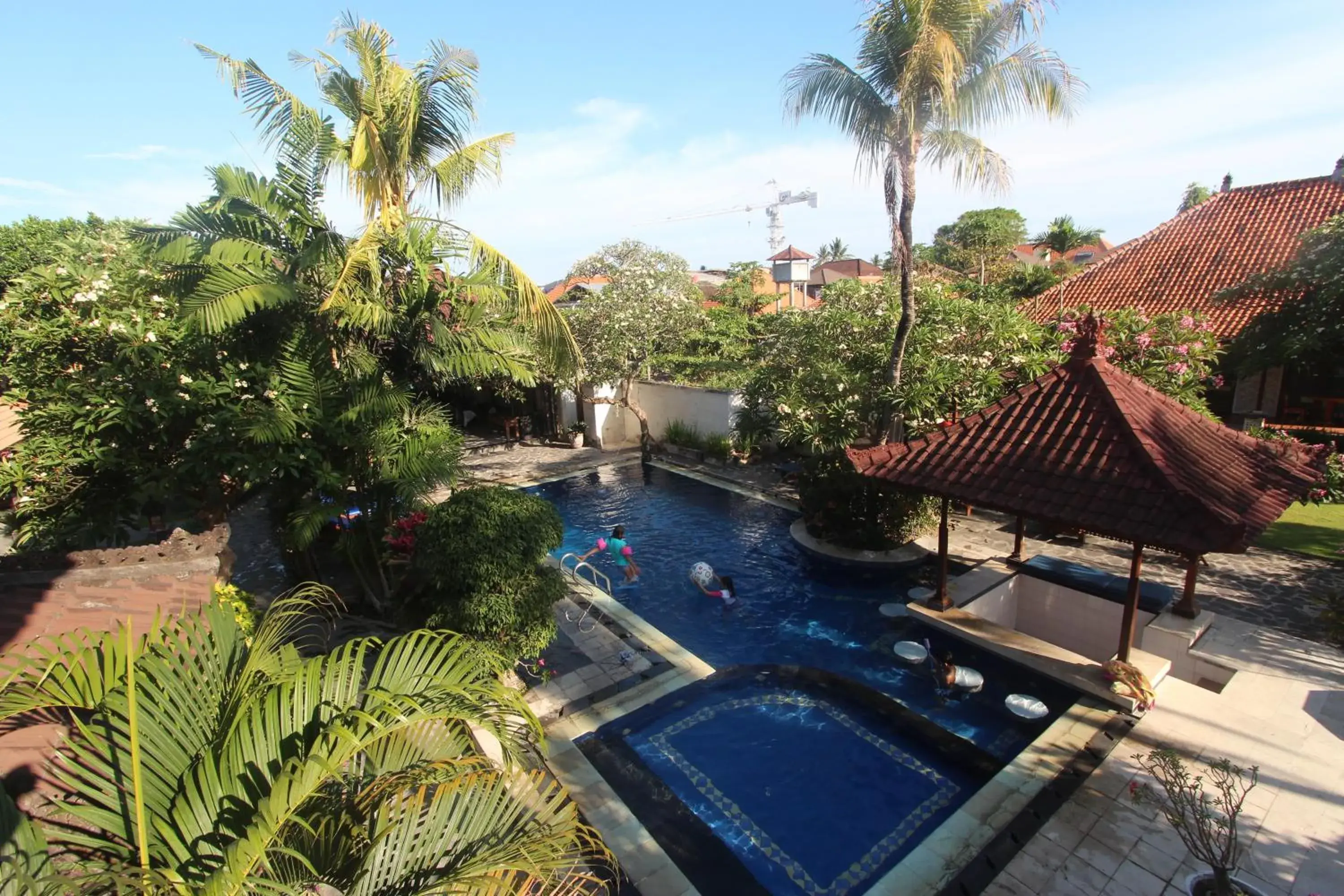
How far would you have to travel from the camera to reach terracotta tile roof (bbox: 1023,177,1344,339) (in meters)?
18.1

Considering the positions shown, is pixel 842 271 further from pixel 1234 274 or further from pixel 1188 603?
pixel 1188 603

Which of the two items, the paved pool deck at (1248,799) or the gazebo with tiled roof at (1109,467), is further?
the gazebo with tiled roof at (1109,467)

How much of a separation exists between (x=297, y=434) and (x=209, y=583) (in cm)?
294

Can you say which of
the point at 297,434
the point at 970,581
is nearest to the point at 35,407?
the point at 297,434

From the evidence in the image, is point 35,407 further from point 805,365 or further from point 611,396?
point 611,396

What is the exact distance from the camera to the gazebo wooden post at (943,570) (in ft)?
32.9

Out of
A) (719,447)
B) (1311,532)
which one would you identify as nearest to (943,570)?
(1311,532)

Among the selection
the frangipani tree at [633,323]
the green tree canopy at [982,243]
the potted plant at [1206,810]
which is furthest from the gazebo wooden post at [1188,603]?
the green tree canopy at [982,243]

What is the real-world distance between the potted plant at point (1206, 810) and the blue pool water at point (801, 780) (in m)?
1.80

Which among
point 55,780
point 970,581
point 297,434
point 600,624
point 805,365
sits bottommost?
point 600,624

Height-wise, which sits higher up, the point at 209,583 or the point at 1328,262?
the point at 1328,262

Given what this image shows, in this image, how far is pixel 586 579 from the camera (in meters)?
13.1

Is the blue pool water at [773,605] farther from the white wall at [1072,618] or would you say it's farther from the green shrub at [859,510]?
the white wall at [1072,618]

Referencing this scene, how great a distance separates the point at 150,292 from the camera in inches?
361
